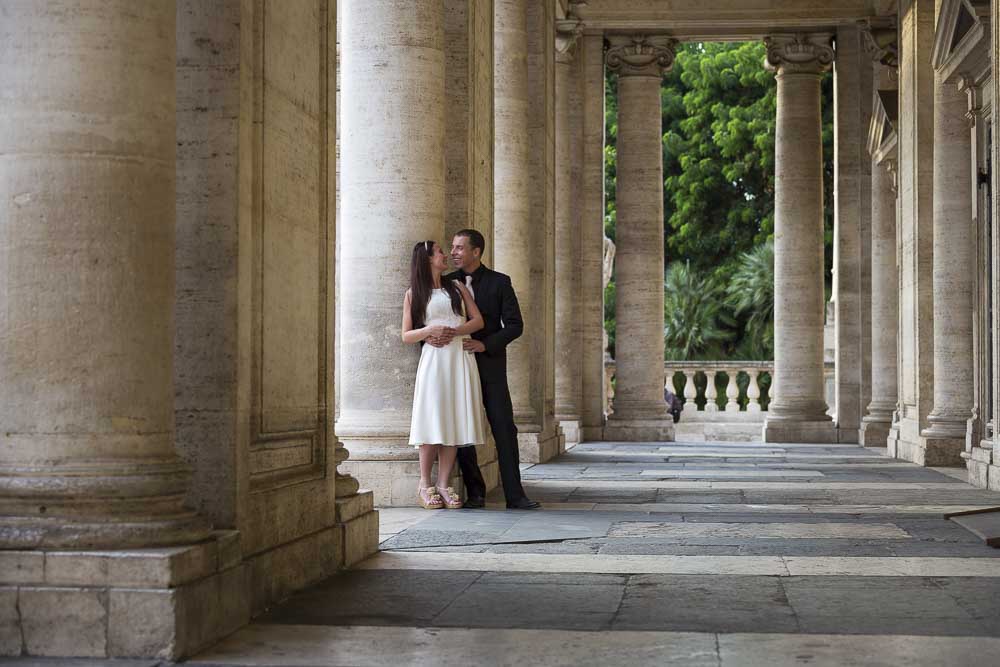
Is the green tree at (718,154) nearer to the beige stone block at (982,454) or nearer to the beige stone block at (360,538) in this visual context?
the beige stone block at (982,454)

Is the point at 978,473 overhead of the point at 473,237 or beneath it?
beneath

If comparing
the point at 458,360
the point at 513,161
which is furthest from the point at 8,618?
the point at 513,161

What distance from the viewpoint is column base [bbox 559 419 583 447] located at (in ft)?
101

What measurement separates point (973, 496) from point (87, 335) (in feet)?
39.7

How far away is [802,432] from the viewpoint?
31828 mm

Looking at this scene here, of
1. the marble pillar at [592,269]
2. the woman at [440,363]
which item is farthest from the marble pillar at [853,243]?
the woman at [440,363]

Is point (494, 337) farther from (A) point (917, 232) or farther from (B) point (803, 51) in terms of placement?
(B) point (803, 51)

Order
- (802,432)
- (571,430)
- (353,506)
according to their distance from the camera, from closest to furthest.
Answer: (353,506) < (571,430) < (802,432)

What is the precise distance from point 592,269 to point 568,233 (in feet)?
4.17

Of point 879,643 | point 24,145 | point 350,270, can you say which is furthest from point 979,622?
point 350,270

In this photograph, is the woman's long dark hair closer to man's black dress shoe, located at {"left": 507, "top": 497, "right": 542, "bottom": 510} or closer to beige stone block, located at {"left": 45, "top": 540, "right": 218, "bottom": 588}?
man's black dress shoe, located at {"left": 507, "top": 497, "right": 542, "bottom": 510}

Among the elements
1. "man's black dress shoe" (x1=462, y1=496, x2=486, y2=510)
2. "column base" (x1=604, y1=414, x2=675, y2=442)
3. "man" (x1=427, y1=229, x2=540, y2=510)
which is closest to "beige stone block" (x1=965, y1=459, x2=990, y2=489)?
"man" (x1=427, y1=229, x2=540, y2=510)

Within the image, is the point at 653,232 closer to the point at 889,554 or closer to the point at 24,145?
the point at 889,554

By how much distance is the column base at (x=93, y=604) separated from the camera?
678cm
